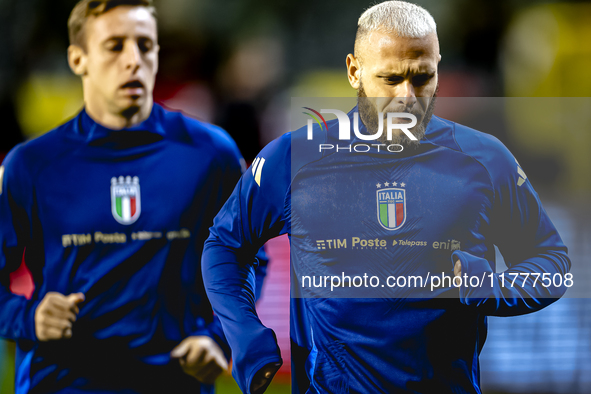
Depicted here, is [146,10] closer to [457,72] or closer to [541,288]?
[457,72]

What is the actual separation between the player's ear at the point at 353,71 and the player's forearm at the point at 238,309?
2.44ft

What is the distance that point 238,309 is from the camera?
70.9 inches

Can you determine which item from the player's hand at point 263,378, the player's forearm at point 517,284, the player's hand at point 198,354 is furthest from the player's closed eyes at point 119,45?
the player's forearm at point 517,284

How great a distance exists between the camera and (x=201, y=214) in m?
1.85

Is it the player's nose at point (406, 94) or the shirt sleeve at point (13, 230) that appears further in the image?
the shirt sleeve at point (13, 230)

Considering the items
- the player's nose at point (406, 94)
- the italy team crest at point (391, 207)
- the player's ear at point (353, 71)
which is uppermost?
the player's ear at point (353, 71)

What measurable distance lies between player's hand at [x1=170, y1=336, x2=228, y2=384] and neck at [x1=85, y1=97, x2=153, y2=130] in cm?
85

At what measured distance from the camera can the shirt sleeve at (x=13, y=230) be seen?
1.85m

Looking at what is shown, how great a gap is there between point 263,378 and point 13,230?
1106 millimetres

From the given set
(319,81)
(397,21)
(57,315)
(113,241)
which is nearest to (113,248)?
(113,241)

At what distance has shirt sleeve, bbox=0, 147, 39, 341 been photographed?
1.85m

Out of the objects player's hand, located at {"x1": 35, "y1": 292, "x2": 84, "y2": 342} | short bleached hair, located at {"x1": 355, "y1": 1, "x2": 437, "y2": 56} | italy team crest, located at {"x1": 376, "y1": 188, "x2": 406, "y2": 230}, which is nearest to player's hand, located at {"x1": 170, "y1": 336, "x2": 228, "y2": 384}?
player's hand, located at {"x1": 35, "y1": 292, "x2": 84, "y2": 342}

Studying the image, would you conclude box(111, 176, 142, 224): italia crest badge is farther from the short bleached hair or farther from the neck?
the short bleached hair

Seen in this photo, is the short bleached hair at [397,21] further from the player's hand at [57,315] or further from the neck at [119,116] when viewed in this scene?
the player's hand at [57,315]
